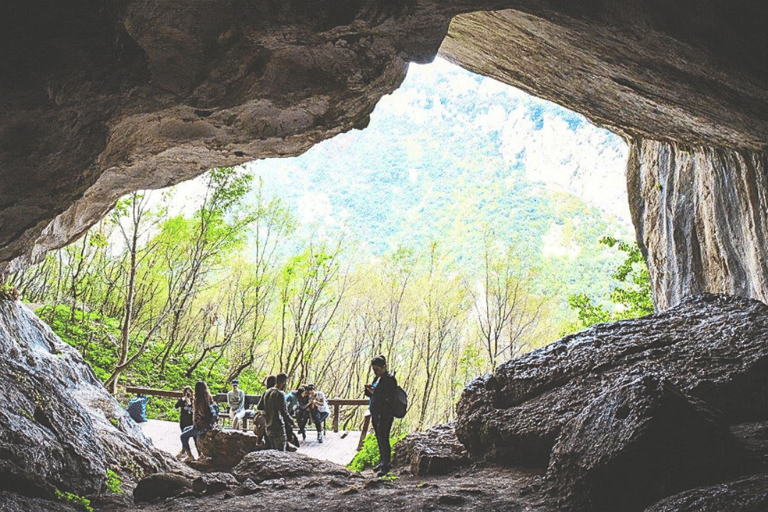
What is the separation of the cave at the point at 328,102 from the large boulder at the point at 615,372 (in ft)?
0.12

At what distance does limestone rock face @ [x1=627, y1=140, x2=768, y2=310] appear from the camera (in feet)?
26.7

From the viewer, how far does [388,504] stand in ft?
19.9

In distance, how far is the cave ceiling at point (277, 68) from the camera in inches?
209

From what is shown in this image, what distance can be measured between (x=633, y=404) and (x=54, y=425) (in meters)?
6.49

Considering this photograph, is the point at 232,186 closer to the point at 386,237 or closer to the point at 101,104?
the point at 101,104

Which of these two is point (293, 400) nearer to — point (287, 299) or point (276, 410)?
point (276, 410)

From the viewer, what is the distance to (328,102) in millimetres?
7547

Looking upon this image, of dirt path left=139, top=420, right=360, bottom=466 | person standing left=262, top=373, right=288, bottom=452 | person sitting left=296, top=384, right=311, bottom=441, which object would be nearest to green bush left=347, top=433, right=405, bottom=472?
person standing left=262, top=373, right=288, bottom=452

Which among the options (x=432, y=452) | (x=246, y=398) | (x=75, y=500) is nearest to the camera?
(x=75, y=500)

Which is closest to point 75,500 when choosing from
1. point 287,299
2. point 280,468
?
point 280,468

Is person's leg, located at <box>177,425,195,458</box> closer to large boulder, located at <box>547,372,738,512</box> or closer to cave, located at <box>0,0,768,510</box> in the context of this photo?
cave, located at <box>0,0,768,510</box>

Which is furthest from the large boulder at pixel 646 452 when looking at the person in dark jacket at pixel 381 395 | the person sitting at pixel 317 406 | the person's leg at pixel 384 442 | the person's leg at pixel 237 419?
the person's leg at pixel 237 419

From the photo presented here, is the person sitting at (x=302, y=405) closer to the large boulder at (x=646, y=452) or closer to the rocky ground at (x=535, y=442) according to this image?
the rocky ground at (x=535, y=442)

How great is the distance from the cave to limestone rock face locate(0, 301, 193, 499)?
4 cm
